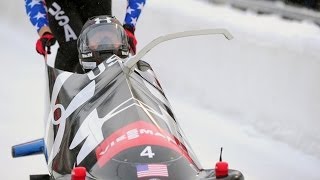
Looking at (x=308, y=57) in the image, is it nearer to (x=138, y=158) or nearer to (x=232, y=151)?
(x=232, y=151)

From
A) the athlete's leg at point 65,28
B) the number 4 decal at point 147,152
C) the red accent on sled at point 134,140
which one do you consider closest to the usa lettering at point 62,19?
the athlete's leg at point 65,28

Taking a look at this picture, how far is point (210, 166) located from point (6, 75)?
2.50 meters

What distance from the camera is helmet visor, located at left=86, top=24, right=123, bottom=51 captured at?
315 cm

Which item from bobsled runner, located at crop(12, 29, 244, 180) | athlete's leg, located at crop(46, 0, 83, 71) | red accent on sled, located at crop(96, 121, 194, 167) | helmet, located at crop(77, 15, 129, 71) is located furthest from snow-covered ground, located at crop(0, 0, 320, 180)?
red accent on sled, located at crop(96, 121, 194, 167)

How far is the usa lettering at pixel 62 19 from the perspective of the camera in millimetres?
3822

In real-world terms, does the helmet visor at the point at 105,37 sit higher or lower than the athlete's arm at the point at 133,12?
lower

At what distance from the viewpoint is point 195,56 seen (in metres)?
5.59

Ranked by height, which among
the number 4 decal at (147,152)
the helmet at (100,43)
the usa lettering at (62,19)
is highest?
the usa lettering at (62,19)

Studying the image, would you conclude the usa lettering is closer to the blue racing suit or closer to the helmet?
the blue racing suit

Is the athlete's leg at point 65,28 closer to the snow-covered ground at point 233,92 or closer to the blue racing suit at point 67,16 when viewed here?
the blue racing suit at point 67,16

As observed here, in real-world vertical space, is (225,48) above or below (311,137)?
above

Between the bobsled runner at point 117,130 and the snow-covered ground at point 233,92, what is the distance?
1396mm

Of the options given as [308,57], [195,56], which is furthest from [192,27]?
[308,57]

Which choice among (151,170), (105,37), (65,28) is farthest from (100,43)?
(151,170)
